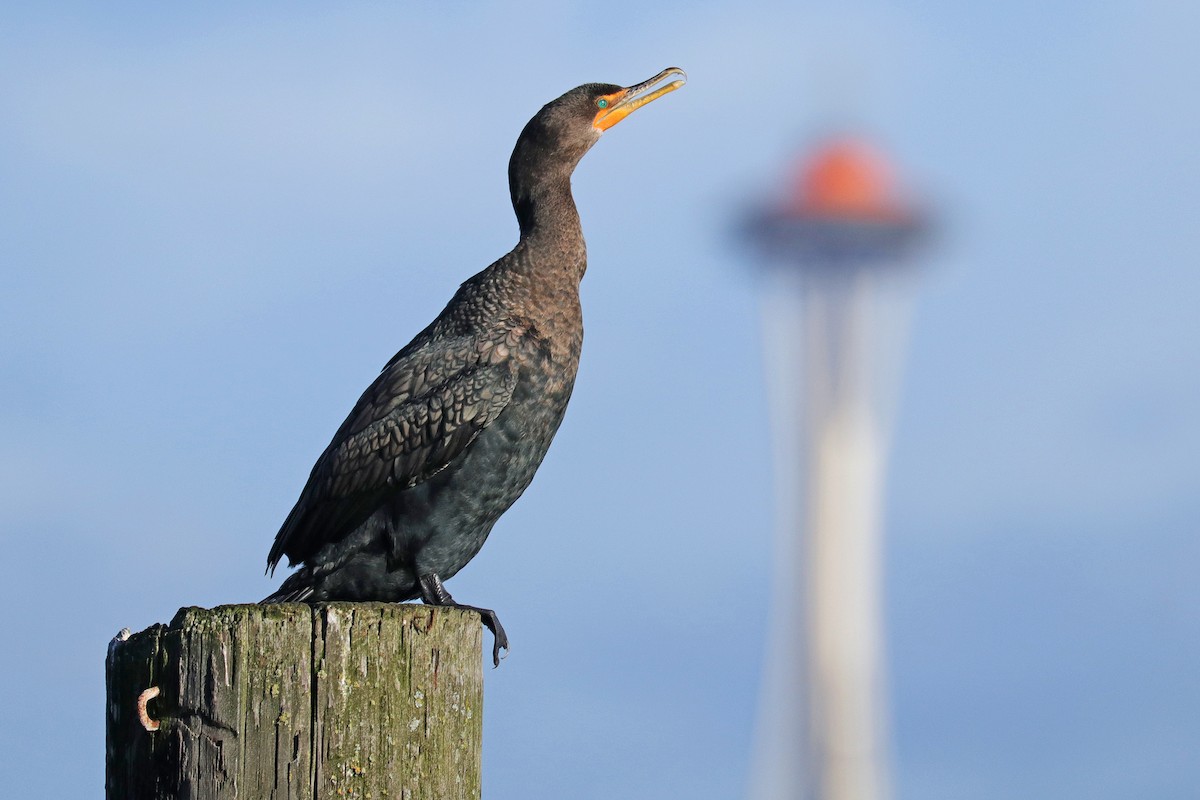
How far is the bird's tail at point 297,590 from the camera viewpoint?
558 centimetres

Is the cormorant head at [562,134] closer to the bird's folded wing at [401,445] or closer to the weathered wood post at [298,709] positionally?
the bird's folded wing at [401,445]

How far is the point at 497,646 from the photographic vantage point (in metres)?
5.14

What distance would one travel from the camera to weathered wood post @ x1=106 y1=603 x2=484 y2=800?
12.5 feet

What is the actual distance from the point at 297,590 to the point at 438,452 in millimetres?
655

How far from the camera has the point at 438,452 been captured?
18.4 feet

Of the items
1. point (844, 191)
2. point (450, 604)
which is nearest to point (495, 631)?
point (450, 604)

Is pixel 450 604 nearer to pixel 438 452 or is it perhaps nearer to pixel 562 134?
pixel 438 452

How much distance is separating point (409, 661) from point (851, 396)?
159 feet

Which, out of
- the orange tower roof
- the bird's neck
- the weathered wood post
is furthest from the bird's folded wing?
the orange tower roof

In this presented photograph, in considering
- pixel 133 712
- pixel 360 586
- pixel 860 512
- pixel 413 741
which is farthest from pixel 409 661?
pixel 860 512

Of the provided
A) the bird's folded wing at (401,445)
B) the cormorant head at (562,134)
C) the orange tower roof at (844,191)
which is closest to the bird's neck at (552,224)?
the cormorant head at (562,134)

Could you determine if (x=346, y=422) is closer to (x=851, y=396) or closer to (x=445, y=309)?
(x=445, y=309)

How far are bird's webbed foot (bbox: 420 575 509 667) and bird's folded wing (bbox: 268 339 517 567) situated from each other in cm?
32

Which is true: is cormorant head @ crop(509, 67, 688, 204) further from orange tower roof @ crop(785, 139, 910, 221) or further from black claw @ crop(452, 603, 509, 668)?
orange tower roof @ crop(785, 139, 910, 221)
